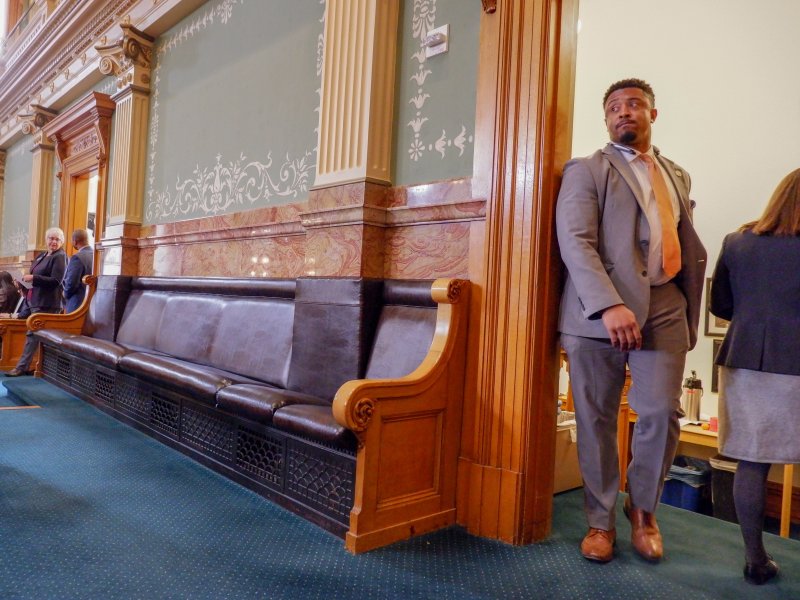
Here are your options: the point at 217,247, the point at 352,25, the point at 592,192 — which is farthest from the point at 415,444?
the point at 217,247

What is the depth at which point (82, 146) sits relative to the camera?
635 centimetres

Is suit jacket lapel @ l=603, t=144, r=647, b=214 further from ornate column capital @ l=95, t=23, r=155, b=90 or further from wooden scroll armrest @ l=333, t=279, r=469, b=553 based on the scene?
ornate column capital @ l=95, t=23, r=155, b=90

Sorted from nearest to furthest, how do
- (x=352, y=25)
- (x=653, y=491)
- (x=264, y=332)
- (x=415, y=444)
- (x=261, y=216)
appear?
(x=653, y=491), (x=415, y=444), (x=352, y=25), (x=264, y=332), (x=261, y=216)

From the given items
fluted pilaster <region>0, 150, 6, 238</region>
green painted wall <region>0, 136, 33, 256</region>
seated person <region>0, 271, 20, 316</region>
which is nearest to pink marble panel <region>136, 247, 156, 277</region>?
seated person <region>0, 271, 20, 316</region>

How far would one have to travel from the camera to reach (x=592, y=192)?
190 cm

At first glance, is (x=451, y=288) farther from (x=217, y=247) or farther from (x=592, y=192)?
→ (x=217, y=247)

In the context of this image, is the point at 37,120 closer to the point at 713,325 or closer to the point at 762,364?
the point at 713,325

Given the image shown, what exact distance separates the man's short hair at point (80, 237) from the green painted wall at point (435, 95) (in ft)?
13.7

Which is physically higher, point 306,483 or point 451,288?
point 451,288

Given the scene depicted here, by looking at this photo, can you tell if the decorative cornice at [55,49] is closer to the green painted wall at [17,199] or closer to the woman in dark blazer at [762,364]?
the green painted wall at [17,199]

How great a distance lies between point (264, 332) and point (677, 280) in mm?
1915

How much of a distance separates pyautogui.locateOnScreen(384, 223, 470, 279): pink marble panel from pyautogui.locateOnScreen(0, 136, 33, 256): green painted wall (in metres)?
7.35

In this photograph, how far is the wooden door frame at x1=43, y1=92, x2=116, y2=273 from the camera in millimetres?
5367

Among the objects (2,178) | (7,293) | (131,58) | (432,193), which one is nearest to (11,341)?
(7,293)
